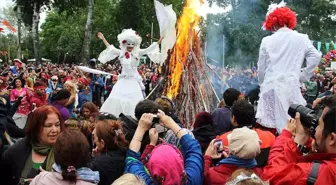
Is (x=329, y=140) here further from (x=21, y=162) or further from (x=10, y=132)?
(x=10, y=132)

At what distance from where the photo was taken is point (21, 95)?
29.7 feet

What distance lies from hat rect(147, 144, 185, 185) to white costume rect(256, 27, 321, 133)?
3.03 meters

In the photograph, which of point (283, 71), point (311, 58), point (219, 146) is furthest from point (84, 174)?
point (311, 58)

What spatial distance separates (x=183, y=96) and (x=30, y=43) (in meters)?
67.2

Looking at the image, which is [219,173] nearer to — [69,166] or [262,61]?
[69,166]

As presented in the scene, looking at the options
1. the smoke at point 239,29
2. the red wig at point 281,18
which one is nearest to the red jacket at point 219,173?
the red wig at point 281,18

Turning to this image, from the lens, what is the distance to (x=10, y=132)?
497cm

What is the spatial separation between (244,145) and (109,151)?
1.02 meters

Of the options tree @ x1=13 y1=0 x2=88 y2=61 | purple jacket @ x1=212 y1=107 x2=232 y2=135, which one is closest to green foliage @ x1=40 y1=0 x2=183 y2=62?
tree @ x1=13 y1=0 x2=88 y2=61

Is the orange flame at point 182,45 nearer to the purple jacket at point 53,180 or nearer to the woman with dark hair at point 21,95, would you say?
the woman with dark hair at point 21,95

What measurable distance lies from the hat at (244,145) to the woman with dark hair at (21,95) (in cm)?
603

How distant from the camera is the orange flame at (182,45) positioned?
874cm

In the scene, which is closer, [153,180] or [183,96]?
[153,180]

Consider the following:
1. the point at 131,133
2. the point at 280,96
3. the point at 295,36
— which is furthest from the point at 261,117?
the point at 131,133
